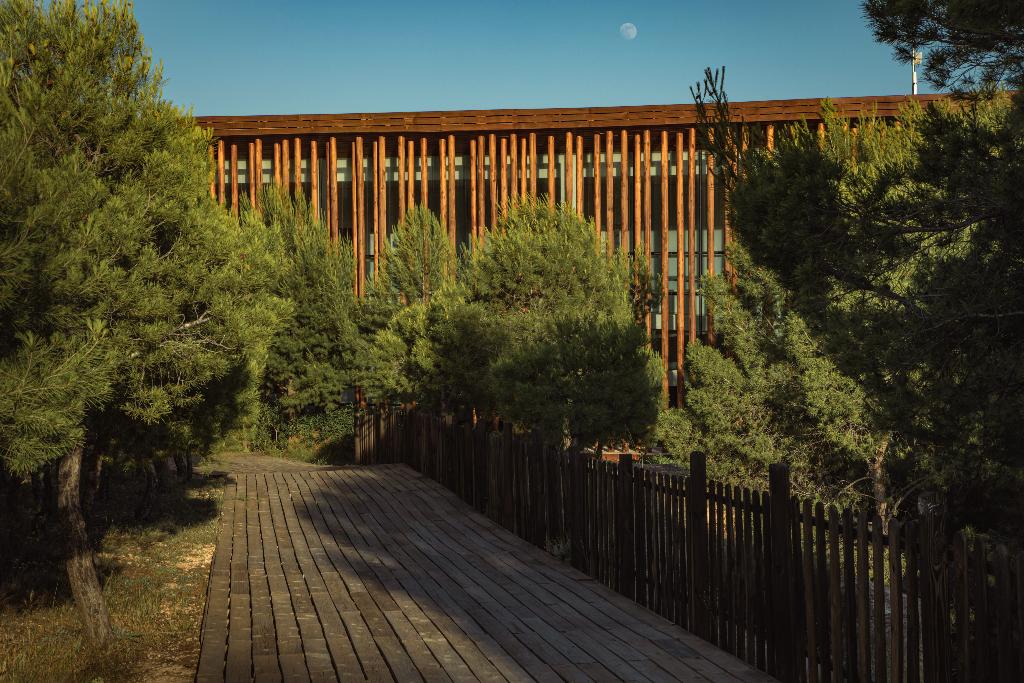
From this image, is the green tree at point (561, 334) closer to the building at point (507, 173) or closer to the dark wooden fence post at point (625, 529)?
the dark wooden fence post at point (625, 529)

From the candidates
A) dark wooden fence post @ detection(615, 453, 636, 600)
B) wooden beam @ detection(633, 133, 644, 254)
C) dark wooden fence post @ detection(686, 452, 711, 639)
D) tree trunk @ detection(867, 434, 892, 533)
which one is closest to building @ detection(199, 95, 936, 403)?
wooden beam @ detection(633, 133, 644, 254)

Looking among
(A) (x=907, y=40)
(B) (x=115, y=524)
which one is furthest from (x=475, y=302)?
(A) (x=907, y=40)

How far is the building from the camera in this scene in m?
35.3

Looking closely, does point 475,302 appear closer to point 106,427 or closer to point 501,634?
point 106,427

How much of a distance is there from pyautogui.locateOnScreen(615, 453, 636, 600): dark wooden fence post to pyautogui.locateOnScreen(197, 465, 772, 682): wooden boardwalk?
190 millimetres

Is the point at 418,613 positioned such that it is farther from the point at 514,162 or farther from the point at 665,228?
the point at 514,162

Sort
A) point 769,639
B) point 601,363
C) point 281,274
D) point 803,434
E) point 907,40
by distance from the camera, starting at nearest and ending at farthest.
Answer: point 769,639, point 907,40, point 601,363, point 803,434, point 281,274

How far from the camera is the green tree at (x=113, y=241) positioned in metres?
7.07

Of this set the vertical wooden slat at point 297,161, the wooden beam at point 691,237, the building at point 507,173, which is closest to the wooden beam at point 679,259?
the building at point 507,173

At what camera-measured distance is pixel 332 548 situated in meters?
12.2

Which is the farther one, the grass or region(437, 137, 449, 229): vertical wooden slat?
region(437, 137, 449, 229): vertical wooden slat

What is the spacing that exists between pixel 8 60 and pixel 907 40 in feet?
24.4

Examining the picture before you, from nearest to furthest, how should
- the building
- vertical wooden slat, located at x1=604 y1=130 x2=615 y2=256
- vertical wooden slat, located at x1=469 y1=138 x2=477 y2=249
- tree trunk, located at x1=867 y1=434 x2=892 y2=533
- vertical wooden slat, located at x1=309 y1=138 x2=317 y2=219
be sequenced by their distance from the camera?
tree trunk, located at x1=867 y1=434 x2=892 y2=533
the building
vertical wooden slat, located at x1=604 y1=130 x2=615 y2=256
vertical wooden slat, located at x1=469 y1=138 x2=477 y2=249
vertical wooden slat, located at x1=309 y1=138 x2=317 y2=219

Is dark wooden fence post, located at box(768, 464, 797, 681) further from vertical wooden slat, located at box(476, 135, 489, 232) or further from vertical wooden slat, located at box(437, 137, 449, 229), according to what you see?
vertical wooden slat, located at box(437, 137, 449, 229)
